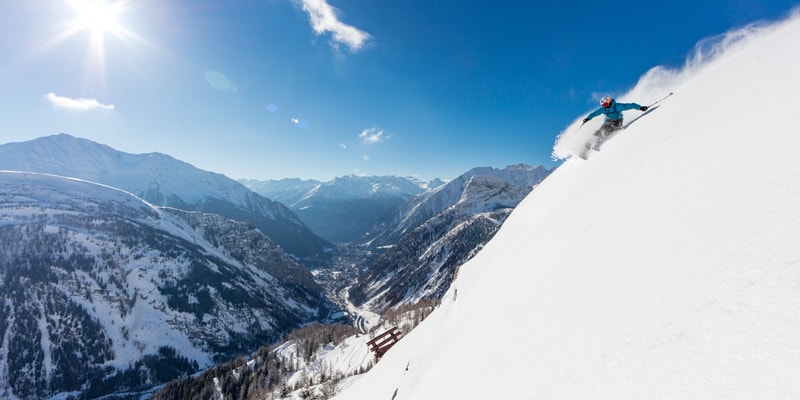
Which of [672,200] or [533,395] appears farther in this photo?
[672,200]

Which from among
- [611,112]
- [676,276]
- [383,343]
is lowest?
[383,343]

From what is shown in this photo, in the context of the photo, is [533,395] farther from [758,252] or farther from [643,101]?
[643,101]

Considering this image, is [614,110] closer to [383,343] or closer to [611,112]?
[611,112]

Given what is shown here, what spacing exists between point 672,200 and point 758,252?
242 centimetres

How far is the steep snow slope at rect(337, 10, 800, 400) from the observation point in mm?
2520

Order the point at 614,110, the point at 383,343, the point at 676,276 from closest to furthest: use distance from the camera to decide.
Answer: the point at 676,276, the point at 614,110, the point at 383,343

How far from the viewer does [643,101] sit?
1590 cm

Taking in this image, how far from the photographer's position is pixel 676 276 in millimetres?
→ 3752

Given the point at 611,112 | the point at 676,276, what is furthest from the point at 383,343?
the point at 676,276

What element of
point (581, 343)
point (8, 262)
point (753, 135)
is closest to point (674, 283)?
point (581, 343)

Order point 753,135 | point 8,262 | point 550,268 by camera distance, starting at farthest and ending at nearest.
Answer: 1. point 8,262
2. point 550,268
3. point 753,135

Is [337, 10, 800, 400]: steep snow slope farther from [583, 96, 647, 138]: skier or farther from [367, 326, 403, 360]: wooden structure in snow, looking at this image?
[367, 326, 403, 360]: wooden structure in snow

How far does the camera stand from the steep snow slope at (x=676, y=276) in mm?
2520

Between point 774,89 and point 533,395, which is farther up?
point 774,89
